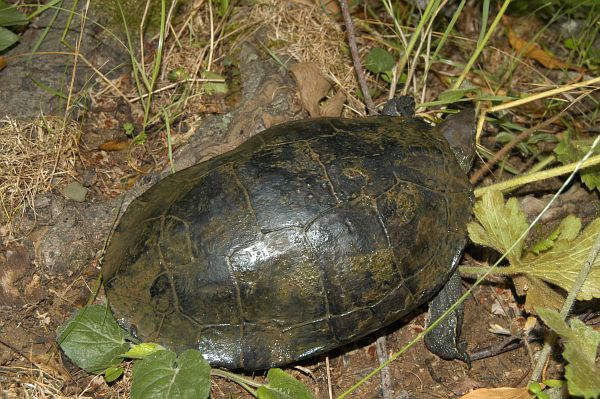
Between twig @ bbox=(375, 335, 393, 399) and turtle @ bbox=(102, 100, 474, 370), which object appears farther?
twig @ bbox=(375, 335, 393, 399)

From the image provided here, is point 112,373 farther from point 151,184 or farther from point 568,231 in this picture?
point 568,231

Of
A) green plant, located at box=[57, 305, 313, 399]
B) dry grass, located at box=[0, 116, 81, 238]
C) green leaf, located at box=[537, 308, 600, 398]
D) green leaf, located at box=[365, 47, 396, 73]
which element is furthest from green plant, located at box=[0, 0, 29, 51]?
green leaf, located at box=[537, 308, 600, 398]

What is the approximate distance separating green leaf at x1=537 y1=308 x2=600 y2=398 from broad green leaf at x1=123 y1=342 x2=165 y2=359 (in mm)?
1779

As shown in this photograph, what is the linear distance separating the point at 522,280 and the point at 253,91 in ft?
6.61

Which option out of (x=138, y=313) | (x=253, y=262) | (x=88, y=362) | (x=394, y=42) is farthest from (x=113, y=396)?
(x=394, y=42)

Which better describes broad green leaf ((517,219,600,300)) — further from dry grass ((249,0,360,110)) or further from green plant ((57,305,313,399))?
dry grass ((249,0,360,110))

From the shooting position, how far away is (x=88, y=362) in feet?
10.4

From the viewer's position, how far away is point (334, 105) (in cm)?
414

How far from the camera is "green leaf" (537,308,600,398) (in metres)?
2.58

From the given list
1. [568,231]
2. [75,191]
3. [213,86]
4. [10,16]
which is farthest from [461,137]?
[10,16]

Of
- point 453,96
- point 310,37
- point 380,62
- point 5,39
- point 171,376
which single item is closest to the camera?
point 171,376

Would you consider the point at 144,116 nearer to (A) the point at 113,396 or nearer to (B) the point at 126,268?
(B) the point at 126,268

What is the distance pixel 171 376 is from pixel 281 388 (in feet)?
1.76

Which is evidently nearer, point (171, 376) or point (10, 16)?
point (171, 376)
